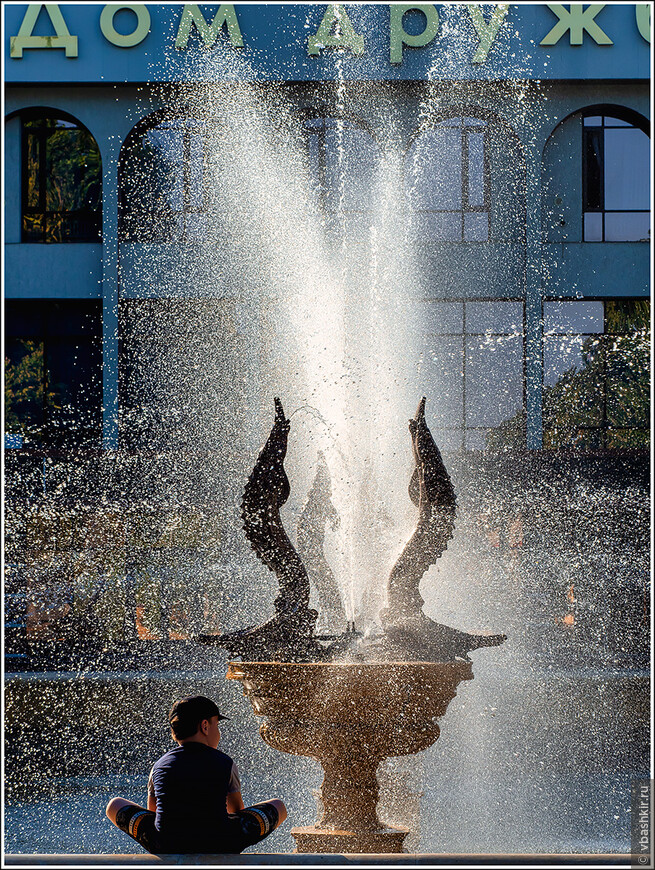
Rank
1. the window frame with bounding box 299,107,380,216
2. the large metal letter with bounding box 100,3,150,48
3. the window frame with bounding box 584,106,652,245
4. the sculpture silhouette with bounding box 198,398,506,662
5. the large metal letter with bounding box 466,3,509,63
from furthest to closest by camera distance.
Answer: the window frame with bounding box 584,106,652,245
the large metal letter with bounding box 100,3,150,48
the window frame with bounding box 299,107,380,216
the large metal letter with bounding box 466,3,509,63
the sculpture silhouette with bounding box 198,398,506,662

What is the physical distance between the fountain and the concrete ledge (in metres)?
1.62

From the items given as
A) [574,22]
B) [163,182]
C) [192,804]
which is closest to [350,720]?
[192,804]

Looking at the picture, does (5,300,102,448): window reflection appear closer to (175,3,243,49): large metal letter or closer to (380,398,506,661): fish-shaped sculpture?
(175,3,243,49): large metal letter

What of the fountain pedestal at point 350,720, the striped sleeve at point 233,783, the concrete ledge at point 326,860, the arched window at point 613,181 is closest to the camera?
the concrete ledge at point 326,860

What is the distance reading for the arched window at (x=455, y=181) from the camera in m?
20.2

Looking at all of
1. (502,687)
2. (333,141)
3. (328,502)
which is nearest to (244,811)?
(328,502)

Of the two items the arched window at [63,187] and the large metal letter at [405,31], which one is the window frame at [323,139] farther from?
the arched window at [63,187]

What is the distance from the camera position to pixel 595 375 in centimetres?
2059

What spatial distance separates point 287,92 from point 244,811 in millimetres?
17724

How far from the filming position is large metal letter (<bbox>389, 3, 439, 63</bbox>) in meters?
19.9

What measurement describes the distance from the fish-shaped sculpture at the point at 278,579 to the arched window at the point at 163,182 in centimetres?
1463

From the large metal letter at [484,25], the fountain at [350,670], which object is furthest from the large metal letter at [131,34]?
the fountain at [350,670]

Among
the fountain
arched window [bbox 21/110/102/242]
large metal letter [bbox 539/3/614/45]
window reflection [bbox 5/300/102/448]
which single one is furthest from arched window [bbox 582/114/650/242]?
the fountain

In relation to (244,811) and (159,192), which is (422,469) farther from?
(159,192)
